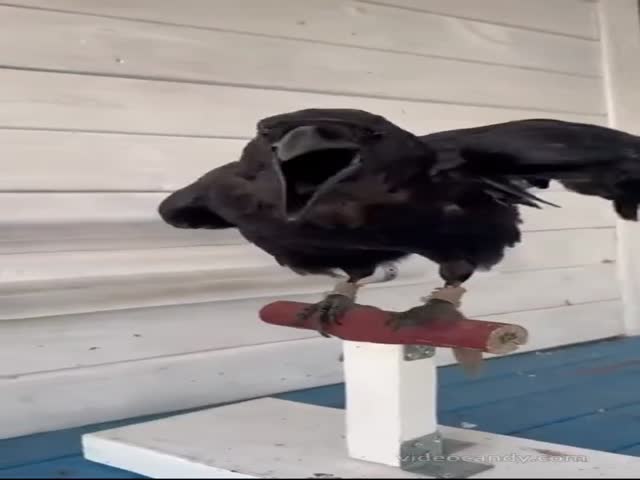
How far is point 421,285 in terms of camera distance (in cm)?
149

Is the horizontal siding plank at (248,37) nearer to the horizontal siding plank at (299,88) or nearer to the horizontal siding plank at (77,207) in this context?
the horizontal siding plank at (299,88)

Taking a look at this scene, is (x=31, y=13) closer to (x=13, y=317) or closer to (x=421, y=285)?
(x=13, y=317)

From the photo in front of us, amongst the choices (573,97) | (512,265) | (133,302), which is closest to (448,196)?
(133,302)

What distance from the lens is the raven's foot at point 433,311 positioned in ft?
2.67

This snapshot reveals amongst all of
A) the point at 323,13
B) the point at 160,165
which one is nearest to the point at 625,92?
the point at 323,13

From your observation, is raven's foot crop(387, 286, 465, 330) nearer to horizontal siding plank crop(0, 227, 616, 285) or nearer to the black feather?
the black feather

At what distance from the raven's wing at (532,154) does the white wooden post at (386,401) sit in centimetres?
18

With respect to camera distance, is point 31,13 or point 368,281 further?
point 368,281

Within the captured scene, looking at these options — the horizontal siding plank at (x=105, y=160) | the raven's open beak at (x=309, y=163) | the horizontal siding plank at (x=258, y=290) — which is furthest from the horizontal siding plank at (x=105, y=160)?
the raven's open beak at (x=309, y=163)

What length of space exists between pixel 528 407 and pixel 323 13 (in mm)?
639

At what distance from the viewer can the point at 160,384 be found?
3.97 ft

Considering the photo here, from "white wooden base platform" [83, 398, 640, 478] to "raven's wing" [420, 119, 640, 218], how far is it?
0.24m

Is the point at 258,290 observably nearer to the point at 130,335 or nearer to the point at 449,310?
the point at 130,335

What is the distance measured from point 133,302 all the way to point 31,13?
37 cm
